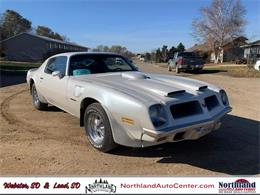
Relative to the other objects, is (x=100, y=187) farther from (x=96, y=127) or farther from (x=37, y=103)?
(x=37, y=103)

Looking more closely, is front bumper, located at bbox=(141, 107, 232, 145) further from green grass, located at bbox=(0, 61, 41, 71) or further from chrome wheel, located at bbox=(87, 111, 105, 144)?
green grass, located at bbox=(0, 61, 41, 71)

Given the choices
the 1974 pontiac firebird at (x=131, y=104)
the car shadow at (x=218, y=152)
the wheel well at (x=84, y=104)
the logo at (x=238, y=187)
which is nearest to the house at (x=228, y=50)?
the car shadow at (x=218, y=152)

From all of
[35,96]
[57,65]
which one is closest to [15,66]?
[35,96]

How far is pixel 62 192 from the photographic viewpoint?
12.5 feet

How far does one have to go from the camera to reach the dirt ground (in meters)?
4.43

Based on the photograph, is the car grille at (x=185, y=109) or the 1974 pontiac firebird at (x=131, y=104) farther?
the car grille at (x=185, y=109)

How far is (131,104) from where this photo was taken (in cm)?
443

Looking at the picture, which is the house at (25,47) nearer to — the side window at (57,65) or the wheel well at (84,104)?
the side window at (57,65)

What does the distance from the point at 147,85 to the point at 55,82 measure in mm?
2134

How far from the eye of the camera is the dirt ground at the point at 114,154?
174 inches

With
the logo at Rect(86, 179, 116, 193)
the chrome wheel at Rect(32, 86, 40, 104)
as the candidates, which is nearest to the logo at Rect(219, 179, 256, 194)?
the logo at Rect(86, 179, 116, 193)

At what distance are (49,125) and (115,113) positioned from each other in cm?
245

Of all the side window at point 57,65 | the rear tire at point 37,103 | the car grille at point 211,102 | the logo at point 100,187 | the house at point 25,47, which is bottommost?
the logo at point 100,187

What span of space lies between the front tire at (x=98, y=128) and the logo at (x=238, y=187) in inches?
64.0
